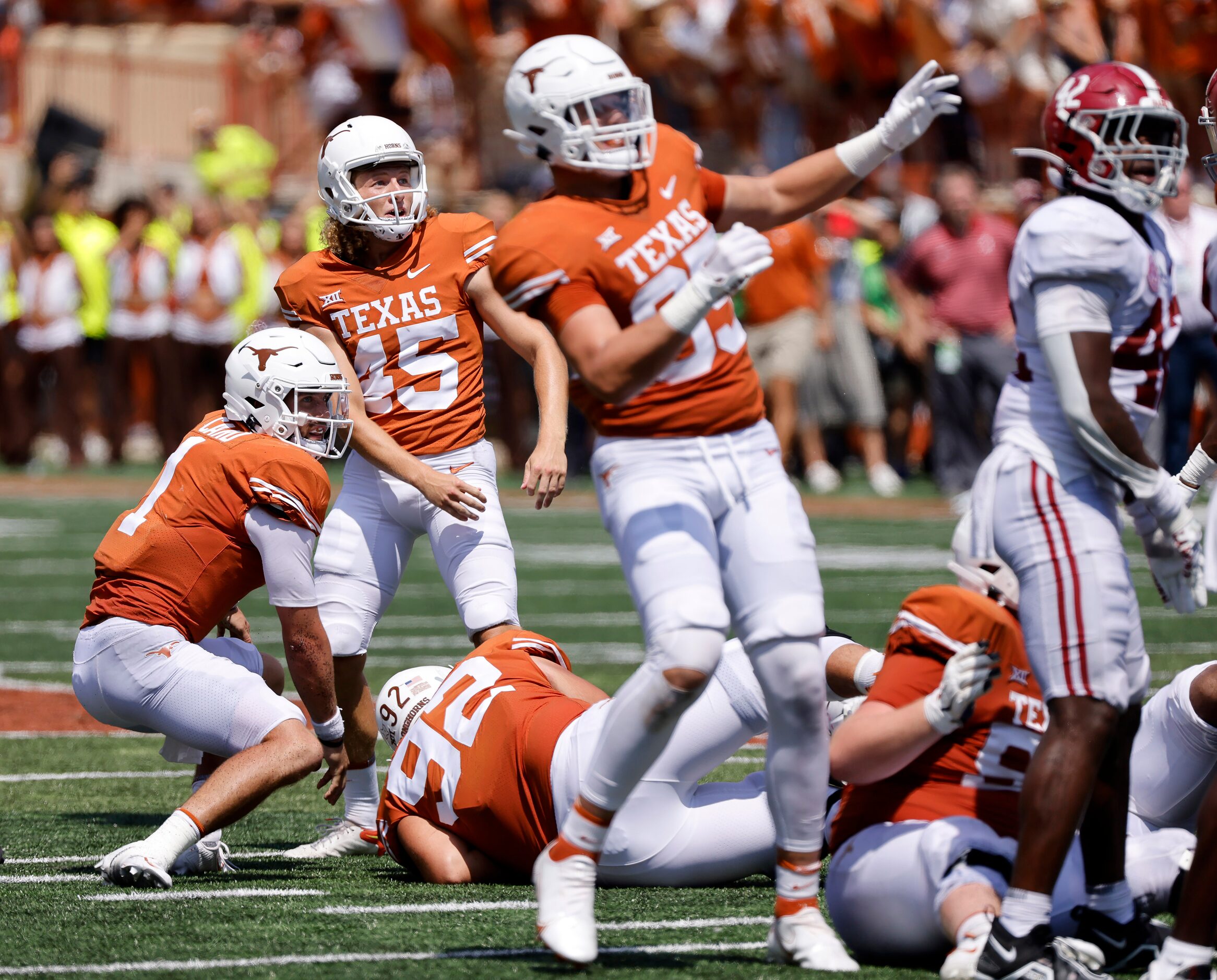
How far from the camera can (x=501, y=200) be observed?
17.0 m

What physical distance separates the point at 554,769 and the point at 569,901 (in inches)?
32.5

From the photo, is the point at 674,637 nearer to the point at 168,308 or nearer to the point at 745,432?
the point at 745,432

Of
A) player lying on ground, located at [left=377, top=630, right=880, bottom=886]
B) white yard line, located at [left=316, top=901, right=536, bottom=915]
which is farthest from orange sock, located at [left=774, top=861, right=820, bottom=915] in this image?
white yard line, located at [left=316, top=901, right=536, bottom=915]

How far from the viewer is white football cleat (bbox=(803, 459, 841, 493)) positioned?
16.6m

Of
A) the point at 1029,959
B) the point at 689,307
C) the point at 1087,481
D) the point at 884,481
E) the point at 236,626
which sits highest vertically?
the point at 689,307

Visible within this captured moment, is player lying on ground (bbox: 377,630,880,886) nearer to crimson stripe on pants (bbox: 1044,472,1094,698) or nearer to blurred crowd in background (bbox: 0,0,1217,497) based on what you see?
crimson stripe on pants (bbox: 1044,472,1094,698)

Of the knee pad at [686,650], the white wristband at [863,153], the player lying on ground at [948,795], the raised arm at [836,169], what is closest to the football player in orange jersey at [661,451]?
the knee pad at [686,650]

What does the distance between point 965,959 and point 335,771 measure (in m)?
2.27

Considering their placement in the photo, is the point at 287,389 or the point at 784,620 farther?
the point at 287,389

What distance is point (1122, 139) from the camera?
4172mm

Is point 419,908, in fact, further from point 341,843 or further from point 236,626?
point 236,626

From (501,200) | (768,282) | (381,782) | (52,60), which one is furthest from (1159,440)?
(52,60)

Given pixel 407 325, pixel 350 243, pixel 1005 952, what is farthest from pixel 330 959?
pixel 350 243

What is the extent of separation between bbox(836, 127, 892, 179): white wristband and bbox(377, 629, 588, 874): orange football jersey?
5.07ft
